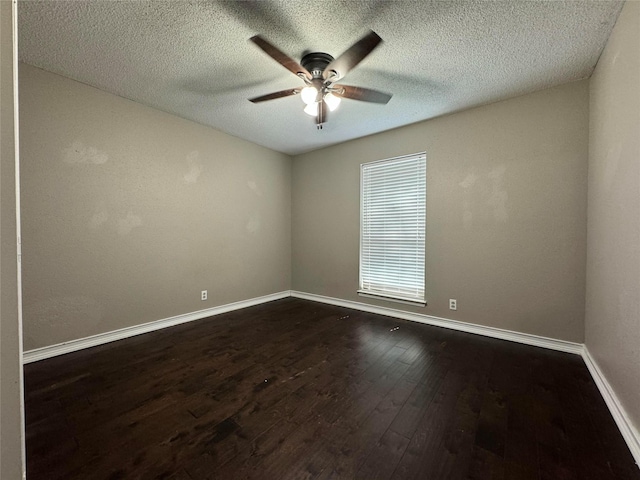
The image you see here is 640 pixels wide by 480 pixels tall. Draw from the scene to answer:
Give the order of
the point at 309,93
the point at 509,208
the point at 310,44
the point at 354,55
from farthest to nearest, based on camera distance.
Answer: the point at 509,208 < the point at 309,93 < the point at 310,44 < the point at 354,55

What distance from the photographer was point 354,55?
170 cm

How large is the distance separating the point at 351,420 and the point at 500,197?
105 inches

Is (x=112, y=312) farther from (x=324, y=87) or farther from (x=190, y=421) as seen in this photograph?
(x=324, y=87)

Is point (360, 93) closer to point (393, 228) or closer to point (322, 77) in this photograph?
point (322, 77)

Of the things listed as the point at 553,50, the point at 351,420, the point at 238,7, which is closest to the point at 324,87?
the point at 238,7

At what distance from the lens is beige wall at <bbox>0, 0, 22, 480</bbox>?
0.78m

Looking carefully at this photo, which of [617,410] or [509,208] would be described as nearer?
[617,410]

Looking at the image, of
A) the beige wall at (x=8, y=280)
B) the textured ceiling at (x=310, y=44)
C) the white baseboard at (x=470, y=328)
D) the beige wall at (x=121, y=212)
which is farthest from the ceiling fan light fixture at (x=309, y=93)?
the white baseboard at (x=470, y=328)

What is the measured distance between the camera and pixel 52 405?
5.53 ft

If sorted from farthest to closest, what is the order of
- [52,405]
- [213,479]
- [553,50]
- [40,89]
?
1. [40,89]
2. [553,50]
3. [52,405]
4. [213,479]

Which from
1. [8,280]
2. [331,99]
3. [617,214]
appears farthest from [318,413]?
[331,99]

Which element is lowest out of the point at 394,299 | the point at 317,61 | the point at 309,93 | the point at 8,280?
the point at 394,299

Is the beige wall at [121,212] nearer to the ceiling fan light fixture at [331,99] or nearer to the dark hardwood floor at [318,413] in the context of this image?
the dark hardwood floor at [318,413]

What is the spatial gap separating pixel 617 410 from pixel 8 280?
3029mm
